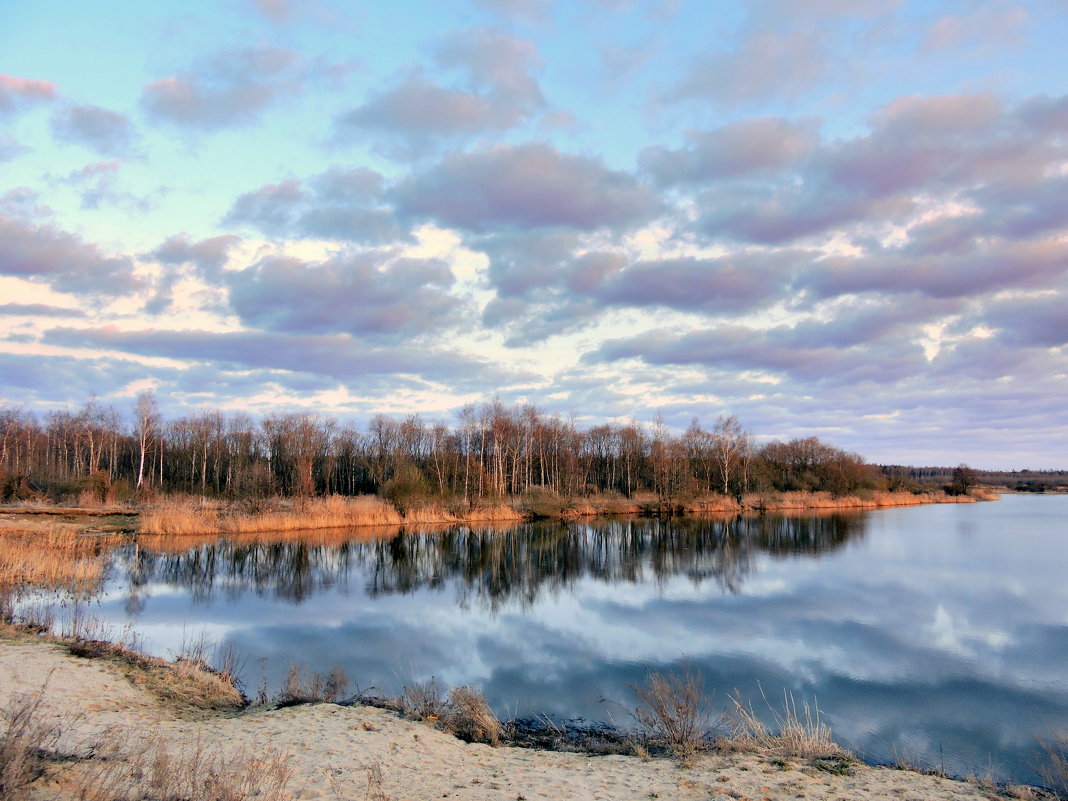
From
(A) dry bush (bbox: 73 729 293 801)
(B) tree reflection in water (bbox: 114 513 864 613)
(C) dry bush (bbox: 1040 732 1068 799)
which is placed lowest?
(B) tree reflection in water (bbox: 114 513 864 613)

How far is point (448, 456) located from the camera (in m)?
63.7

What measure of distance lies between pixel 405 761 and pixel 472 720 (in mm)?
1705

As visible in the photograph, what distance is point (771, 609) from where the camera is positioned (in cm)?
1789

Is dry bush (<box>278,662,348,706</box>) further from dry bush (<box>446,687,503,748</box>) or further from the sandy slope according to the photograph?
dry bush (<box>446,687,503,748</box>)

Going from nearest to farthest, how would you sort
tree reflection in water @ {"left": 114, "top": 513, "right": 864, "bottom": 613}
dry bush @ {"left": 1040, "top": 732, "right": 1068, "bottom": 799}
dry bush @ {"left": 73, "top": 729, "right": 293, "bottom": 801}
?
dry bush @ {"left": 73, "top": 729, "right": 293, "bottom": 801} < dry bush @ {"left": 1040, "top": 732, "right": 1068, "bottom": 799} < tree reflection in water @ {"left": 114, "top": 513, "right": 864, "bottom": 613}

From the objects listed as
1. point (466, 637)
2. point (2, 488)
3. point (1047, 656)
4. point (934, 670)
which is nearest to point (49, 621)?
point (466, 637)

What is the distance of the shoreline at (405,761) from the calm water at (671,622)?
6.13 ft

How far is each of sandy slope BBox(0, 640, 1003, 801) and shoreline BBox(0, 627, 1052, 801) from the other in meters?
0.01

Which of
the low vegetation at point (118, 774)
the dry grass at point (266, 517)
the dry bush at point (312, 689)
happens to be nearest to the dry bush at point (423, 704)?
the dry bush at point (312, 689)

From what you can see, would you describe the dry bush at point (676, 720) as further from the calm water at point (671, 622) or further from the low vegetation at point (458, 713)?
the low vegetation at point (458, 713)

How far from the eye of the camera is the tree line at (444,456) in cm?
5456

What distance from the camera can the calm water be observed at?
34.8 ft

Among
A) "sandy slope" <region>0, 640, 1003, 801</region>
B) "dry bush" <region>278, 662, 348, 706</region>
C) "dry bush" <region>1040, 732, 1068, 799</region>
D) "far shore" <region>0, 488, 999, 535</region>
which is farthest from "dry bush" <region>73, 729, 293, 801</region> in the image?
"far shore" <region>0, 488, 999, 535</region>

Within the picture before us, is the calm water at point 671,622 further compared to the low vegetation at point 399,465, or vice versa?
the low vegetation at point 399,465
